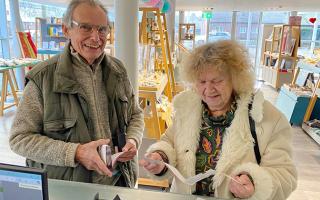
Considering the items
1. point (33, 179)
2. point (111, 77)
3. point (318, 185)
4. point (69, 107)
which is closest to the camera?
point (33, 179)

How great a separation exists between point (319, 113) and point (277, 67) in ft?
12.2

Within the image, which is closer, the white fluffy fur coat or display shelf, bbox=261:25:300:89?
the white fluffy fur coat

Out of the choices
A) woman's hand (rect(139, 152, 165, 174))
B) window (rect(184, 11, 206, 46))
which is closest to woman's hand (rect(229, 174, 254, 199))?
woman's hand (rect(139, 152, 165, 174))

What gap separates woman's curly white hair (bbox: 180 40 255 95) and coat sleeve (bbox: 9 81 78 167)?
72cm

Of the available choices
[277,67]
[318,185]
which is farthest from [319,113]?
[277,67]

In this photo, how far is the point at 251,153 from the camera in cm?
130

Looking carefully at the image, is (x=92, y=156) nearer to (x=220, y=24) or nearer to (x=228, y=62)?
(x=228, y=62)

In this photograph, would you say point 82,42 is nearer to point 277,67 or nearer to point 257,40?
point 277,67

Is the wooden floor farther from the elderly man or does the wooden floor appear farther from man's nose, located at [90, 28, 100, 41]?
man's nose, located at [90, 28, 100, 41]

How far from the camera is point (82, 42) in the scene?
136 cm

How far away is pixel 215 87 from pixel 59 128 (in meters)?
0.78

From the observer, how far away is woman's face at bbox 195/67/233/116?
1.34 metres

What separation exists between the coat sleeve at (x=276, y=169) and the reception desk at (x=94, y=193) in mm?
223

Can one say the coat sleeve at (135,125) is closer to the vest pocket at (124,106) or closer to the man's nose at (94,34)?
the vest pocket at (124,106)
